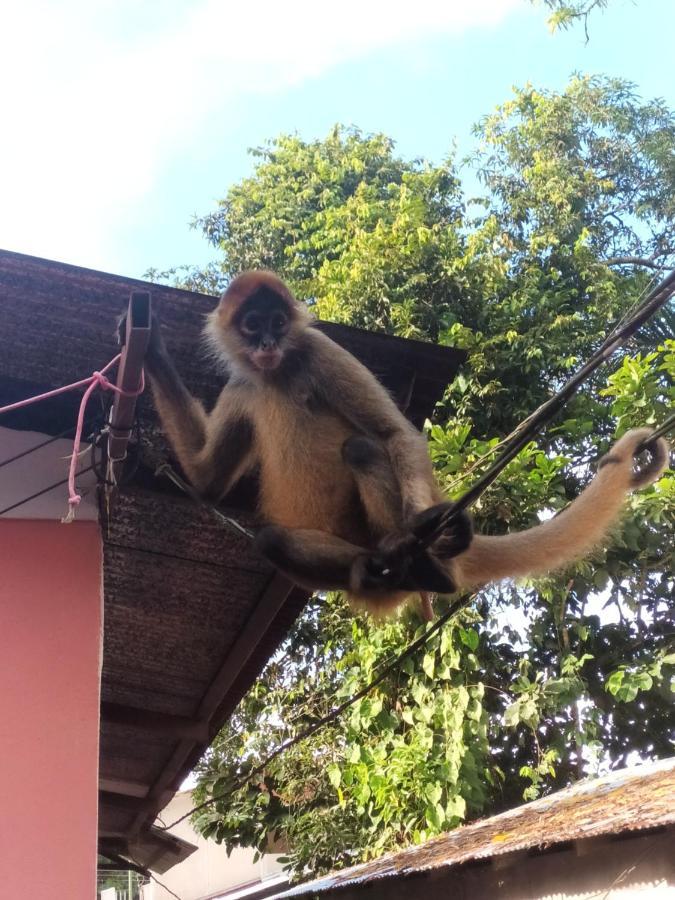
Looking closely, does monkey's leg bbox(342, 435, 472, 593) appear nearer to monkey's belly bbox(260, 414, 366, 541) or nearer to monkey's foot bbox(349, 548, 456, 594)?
monkey's foot bbox(349, 548, 456, 594)

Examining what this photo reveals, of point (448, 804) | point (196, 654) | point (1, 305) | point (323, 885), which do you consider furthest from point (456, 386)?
point (1, 305)

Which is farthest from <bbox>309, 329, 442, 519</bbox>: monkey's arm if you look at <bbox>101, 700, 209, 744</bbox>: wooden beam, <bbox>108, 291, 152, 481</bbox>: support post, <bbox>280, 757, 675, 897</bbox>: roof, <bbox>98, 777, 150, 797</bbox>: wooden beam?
<bbox>98, 777, 150, 797</bbox>: wooden beam

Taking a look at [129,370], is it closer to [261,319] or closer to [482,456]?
[261,319]

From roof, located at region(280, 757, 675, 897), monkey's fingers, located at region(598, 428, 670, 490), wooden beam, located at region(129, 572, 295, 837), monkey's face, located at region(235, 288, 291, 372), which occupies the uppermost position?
monkey's face, located at region(235, 288, 291, 372)

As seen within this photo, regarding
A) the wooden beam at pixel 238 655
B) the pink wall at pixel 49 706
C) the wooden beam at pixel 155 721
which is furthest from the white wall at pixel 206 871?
the pink wall at pixel 49 706

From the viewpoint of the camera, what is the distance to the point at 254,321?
454cm

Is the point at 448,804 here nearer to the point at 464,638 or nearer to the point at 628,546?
the point at 464,638

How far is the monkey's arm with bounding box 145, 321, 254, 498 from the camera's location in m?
4.16

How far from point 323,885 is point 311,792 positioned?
2.71 m

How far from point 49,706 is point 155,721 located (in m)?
3.07

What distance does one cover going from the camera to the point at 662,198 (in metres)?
17.8

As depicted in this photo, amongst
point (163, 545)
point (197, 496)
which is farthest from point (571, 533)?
point (163, 545)

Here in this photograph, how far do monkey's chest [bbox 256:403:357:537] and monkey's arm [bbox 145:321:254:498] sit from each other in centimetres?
13

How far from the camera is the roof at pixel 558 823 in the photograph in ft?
18.8
